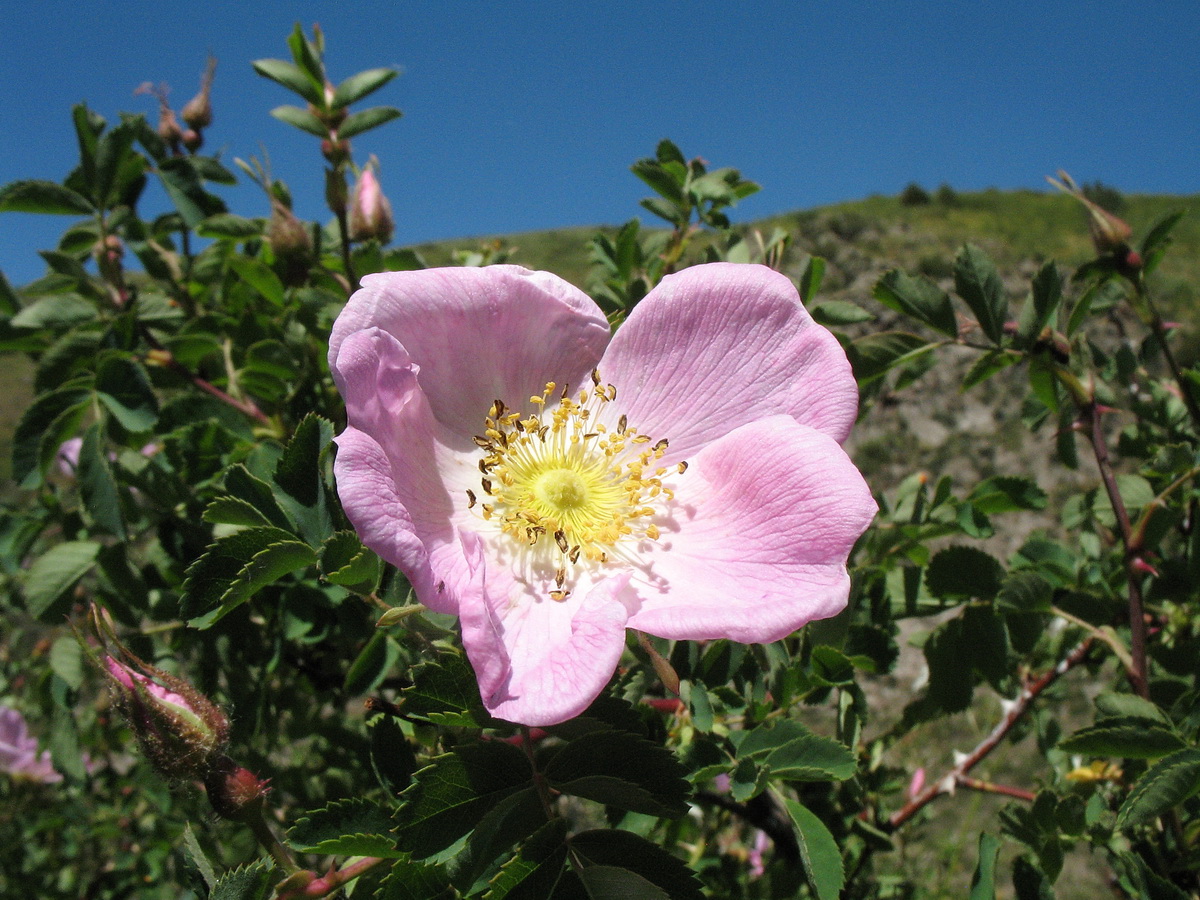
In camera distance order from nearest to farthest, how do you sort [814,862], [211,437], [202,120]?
[814,862], [211,437], [202,120]

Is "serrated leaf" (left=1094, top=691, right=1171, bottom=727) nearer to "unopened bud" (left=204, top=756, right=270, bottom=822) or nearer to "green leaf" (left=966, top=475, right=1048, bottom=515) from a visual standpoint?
"green leaf" (left=966, top=475, right=1048, bottom=515)

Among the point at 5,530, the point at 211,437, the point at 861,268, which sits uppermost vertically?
the point at 211,437

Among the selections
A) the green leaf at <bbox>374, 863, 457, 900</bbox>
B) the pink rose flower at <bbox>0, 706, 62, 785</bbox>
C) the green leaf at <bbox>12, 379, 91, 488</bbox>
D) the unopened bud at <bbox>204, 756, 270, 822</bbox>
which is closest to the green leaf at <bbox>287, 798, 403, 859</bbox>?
the green leaf at <bbox>374, 863, 457, 900</bbox>

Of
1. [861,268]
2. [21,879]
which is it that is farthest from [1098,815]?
[861,268]


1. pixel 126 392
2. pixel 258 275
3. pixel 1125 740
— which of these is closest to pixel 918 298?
pixel 1125 740

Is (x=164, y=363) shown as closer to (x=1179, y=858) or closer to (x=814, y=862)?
(x=814, y=862)

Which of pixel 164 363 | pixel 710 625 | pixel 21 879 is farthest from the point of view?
pixel 21 879

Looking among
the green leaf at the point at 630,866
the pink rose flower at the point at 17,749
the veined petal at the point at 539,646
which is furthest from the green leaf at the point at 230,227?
the pink rose flower at the point at 17,749
